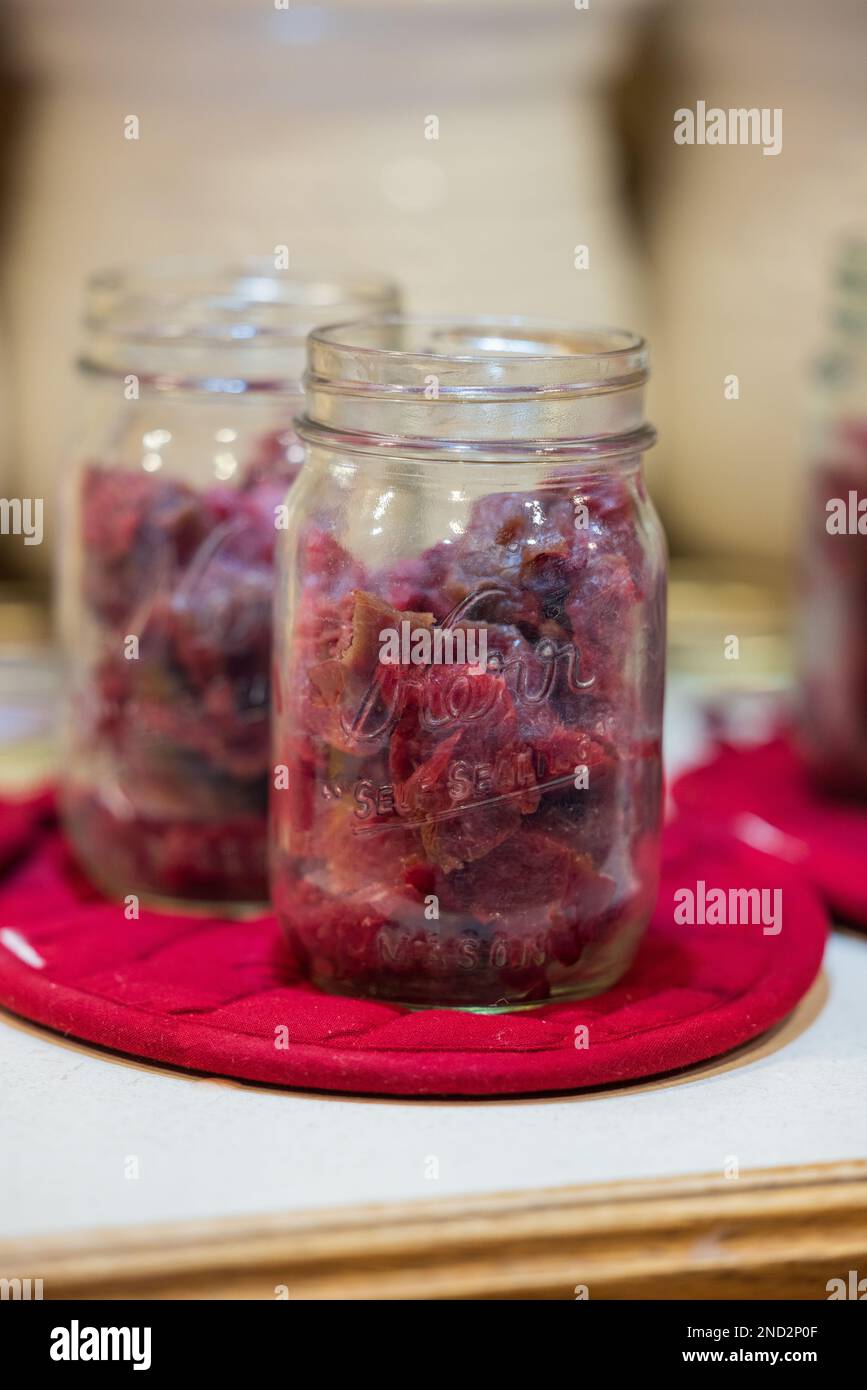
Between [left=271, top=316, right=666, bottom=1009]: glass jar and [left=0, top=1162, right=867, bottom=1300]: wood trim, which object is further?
[left=271, top=316, right=666, bottom=1009]: glass jar

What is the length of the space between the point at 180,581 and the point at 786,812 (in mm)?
411

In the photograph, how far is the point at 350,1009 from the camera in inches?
28.4

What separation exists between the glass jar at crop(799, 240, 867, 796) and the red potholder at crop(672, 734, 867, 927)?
26 millimetres

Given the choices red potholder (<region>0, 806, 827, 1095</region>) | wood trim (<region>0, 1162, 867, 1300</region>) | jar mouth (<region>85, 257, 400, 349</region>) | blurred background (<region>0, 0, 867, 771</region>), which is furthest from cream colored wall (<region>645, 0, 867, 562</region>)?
wood trim (<region>0, 1162, 867, 1300</region>)

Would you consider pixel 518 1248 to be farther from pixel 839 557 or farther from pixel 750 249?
pixel 750 249

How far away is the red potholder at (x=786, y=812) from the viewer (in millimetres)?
917

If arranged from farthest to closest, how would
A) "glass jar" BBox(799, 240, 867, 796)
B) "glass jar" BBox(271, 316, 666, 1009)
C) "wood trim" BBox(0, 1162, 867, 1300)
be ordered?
1. "glass jar" BBox(799, 240, 867, 796)
2. "glass jar" BBox(271, 316, 666, 1009)
3. "wood trim" BBox(0, 1162, 867, 1300)

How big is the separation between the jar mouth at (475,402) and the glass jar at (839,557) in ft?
1.09

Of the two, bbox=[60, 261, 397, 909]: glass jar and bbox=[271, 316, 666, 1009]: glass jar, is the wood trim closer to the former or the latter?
bbox=[271, 316, 666, 1009]: glass jar

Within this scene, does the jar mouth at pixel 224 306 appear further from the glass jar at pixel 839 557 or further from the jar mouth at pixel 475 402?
the glass jar at pixel 839 557

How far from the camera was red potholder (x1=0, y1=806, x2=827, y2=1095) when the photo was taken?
2.25ft

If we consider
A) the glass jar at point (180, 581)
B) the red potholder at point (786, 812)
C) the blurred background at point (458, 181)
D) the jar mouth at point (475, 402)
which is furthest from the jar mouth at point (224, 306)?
the red potholder at point (786, 812)

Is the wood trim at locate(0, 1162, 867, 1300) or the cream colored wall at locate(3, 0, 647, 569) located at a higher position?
the cream colored wall at locate(3, 0, 647, 569)

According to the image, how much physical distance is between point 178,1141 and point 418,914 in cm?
14
